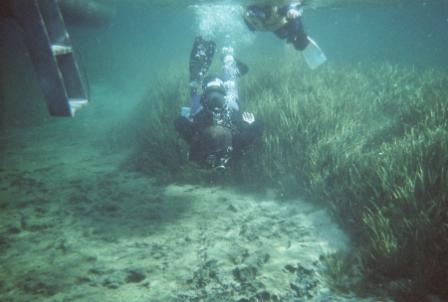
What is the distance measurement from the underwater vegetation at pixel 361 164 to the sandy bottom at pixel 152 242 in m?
0.44

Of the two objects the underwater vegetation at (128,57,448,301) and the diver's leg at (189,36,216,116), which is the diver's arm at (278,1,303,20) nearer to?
the diver's leg at (189,36,216,116)

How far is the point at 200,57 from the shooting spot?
6.82 meters

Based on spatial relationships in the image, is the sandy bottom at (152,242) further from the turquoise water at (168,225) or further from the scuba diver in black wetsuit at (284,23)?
the scuba diver in black wetsuit at (284,23)

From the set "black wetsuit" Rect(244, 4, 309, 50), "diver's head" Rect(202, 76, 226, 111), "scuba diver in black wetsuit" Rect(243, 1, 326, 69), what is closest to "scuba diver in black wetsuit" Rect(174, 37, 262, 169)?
"diver's head" Rect(202, 76, 226, 111)

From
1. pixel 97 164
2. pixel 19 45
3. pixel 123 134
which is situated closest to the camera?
pixel 97 164

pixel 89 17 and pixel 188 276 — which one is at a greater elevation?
pixel 89 17

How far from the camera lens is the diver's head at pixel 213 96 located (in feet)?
16.5

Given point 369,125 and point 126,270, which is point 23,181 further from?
point 369,125

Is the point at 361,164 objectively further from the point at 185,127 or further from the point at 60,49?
the point at 60,49

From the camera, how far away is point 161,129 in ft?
29.2

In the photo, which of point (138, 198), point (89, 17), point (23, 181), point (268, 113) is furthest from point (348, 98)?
point (89, 17)

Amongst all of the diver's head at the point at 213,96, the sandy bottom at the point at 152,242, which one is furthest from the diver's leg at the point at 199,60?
the sandy bottom at the point at 152,242

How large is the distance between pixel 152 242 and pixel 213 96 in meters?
2.49

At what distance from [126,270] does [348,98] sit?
7946mm
